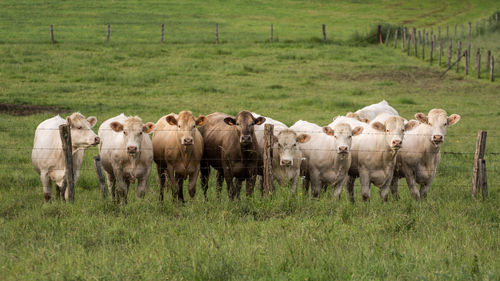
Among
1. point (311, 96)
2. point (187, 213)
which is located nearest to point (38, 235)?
point (187, 213)

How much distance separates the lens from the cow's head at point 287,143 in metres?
9.95

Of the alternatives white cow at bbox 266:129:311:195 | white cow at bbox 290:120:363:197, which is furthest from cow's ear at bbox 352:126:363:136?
white cow at bbox 266:129:311:195

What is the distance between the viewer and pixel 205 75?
26.9m

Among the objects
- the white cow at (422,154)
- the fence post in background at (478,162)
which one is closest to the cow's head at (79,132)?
the white cow at (422,154)

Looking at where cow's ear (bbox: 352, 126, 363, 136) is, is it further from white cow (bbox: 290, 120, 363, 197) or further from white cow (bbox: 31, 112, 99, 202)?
white cow (bbox: 31, 112, 99, 202)

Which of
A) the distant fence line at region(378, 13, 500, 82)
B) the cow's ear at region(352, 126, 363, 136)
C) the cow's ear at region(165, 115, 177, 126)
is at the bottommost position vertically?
the cow's ear at region(352, 126, 363, 136)

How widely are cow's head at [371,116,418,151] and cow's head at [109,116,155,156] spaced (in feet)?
12.9

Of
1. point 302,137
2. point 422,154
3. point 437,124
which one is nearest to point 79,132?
point 302,137

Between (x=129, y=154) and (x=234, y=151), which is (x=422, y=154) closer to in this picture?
(x=234, y=151)

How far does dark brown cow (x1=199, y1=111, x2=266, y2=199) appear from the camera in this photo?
1025cm

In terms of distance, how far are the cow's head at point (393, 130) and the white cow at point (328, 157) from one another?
441 millimetres

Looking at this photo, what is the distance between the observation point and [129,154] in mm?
9914

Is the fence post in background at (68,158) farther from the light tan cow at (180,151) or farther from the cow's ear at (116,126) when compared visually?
the light tan cow at (180,151)

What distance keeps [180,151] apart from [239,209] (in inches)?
91.5
